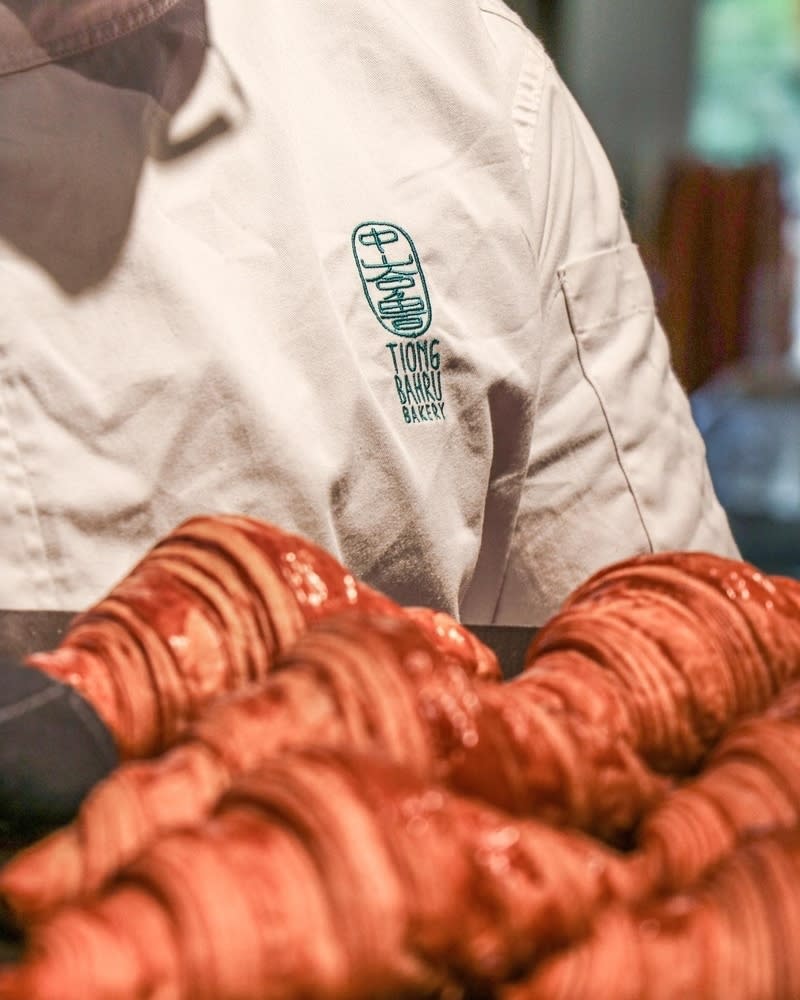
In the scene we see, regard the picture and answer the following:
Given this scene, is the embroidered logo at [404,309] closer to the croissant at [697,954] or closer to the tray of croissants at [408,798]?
the tray of croissants at [408,798]

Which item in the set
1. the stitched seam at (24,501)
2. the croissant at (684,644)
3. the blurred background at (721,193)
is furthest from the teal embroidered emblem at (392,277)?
the blurred background at (721,193)

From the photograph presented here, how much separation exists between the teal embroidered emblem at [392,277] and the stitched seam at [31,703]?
481 millimetres

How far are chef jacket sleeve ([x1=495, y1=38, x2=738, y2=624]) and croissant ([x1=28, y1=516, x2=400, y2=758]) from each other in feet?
1.69

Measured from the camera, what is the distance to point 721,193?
2.90 m

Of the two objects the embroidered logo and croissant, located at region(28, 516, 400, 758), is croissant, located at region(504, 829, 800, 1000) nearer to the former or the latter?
croissant, located at region(28, 516, 400, 758)

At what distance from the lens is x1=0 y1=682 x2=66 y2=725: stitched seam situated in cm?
34

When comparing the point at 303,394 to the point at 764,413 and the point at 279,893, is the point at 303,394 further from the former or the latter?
the point at 764,413

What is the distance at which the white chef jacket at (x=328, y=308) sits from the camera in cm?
70

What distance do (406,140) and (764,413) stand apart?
1.80 meters

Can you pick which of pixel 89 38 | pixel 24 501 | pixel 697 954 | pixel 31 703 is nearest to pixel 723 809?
pixel 697 954

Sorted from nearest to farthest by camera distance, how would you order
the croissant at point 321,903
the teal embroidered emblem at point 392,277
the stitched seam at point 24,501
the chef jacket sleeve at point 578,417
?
the croissant at point 321,903 < the stitched seam at point 24,501 < the teal embroidered emblem at point 392,277 < the chef jacket sleeve at point 578,417

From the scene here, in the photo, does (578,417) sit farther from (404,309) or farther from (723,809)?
(723,809)

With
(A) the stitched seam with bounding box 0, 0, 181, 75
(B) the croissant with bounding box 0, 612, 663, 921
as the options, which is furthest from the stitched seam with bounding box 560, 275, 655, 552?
(B) the croissant with bounding box 0, 612, 663, 921

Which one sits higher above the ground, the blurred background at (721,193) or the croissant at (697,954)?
the croissant at (697,954)
